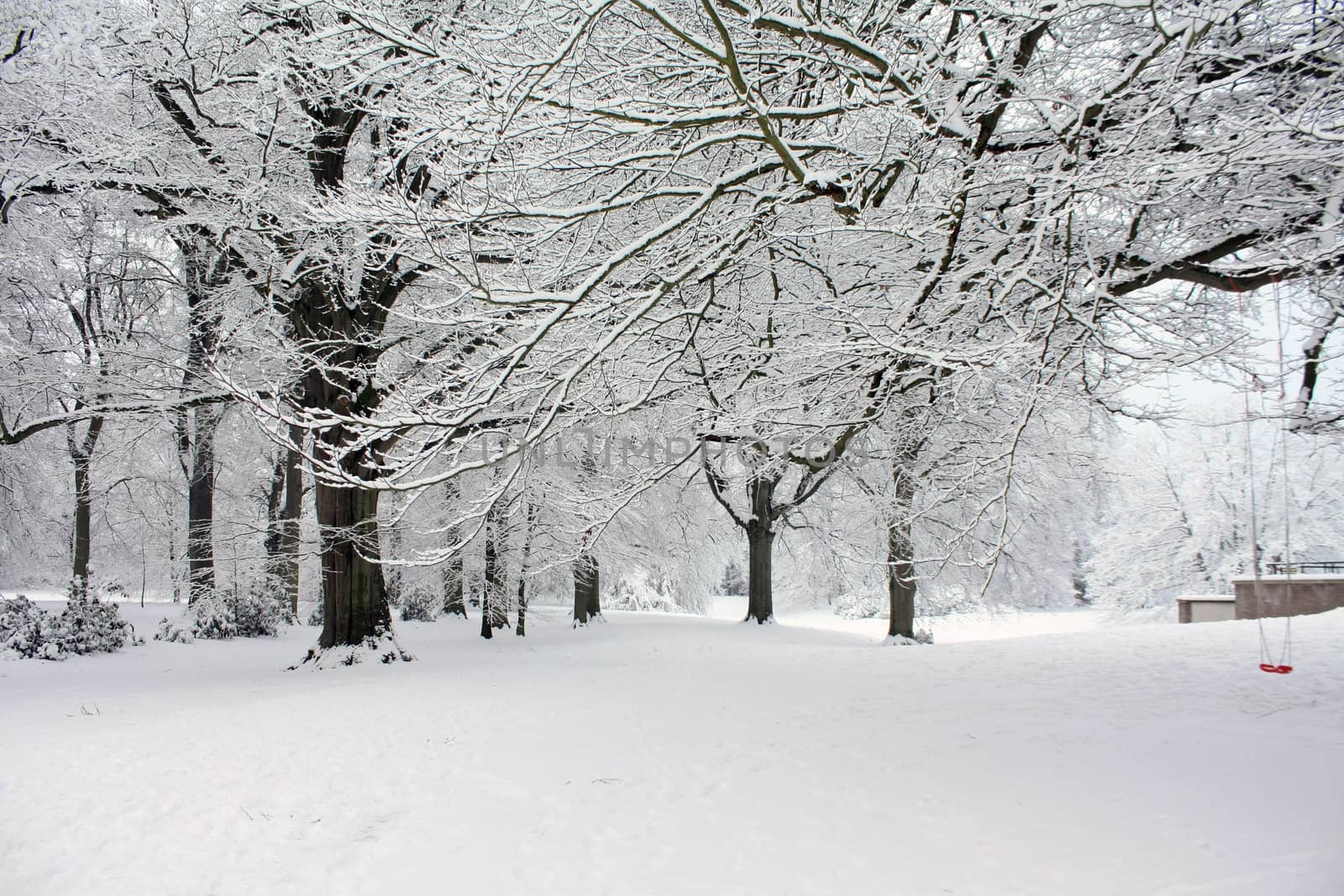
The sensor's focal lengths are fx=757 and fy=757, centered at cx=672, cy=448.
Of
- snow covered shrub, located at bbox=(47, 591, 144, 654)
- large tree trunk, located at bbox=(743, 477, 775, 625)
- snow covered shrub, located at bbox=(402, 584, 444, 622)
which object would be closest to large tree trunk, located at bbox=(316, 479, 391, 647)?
snow covered shrub, located at bbox=(47, 591, 144, 654)

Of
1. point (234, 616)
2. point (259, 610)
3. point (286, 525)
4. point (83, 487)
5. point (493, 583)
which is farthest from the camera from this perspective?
point (286, 525)

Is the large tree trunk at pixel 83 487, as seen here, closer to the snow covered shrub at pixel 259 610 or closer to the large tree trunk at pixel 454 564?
the snow covered shrub at pixel 259 610

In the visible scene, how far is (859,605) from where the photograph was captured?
21.6 metres

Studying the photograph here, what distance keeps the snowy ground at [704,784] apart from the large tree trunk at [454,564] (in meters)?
5.34

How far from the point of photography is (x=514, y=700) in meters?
8.05

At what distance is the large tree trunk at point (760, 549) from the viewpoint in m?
17.2

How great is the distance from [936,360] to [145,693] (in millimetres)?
9722

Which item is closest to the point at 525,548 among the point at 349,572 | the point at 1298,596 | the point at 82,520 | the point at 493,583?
the point at 493,583

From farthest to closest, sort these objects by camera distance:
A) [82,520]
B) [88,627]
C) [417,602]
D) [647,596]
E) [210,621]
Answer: [647,596] → [417,602] → [82,520] → [210,621] → [88,627]

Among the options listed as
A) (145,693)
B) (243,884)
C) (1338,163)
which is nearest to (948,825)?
(243,884)

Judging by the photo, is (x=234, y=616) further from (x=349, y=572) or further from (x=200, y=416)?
(x=349, y=572)

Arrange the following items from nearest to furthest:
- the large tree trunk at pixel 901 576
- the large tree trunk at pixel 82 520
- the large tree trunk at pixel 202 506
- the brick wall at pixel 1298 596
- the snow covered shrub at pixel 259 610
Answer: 1. the large tree trunk at pixel 901 576
2. the large tree trunk at pixel 202 506
3. the brick wall at pixel 1298 596
4. the snow covered shrub at pixel 259 610
5. the large tree trunk at pixel 82 520

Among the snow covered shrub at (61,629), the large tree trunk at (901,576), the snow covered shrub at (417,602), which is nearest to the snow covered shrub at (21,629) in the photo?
the snow covered shrub at (61,629)

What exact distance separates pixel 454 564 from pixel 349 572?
16.2ft
